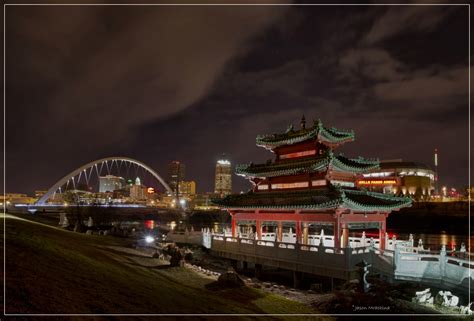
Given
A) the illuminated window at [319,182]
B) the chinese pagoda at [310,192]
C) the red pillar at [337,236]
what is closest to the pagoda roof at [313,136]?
the chinese pagoda at [310,192]

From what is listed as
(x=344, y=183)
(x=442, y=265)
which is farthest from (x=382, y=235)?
(x=442, y=265)

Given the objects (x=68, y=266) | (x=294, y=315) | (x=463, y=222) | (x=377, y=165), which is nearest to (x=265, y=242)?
(x=377, y=165)

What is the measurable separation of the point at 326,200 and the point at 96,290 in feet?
61.6

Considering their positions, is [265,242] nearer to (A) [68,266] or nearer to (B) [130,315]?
(A) [68,266]

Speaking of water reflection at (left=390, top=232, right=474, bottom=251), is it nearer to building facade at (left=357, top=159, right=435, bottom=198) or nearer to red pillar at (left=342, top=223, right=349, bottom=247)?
red pillar at (left=342, top=223, right=349, bottom=247)

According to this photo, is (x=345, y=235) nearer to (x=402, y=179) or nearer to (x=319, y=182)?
(x=319, y=182)

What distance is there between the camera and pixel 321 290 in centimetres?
2664

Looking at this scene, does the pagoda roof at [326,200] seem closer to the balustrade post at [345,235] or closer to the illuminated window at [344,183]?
the illuminated window at [344,183]

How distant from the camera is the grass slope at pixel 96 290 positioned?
11.1 meters

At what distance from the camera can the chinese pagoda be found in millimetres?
28828

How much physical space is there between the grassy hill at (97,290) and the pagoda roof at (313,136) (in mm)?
15429

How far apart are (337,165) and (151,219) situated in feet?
402

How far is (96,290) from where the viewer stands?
1341 centimetres

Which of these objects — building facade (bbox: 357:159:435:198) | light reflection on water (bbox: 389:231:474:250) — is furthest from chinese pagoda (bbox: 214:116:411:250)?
building facade (bbox: 357:159:435:198)
